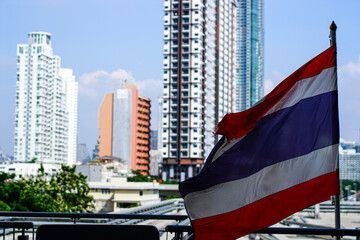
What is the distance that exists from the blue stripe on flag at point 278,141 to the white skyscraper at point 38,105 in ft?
444

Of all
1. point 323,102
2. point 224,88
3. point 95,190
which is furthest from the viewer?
point 224,88

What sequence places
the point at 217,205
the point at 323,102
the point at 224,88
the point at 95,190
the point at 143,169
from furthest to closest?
the point at 143,169 → the point at 224,88 → the point at 95,190 → the point at 323,102 → the point at 217,205

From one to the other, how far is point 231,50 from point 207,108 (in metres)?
20.1

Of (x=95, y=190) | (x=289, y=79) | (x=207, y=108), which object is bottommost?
(x=95, y=190)

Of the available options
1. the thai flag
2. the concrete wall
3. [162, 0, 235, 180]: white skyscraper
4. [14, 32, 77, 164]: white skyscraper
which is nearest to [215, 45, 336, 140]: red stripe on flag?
the thai flag

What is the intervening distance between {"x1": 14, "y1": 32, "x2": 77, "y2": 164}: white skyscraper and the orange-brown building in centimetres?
3202

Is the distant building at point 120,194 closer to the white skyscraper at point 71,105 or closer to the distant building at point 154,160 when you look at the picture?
the distant building at point 154,160

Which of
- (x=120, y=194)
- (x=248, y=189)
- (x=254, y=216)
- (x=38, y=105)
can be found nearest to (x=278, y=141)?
(x=248, y=189)

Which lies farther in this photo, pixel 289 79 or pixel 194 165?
→ pixel 194 165

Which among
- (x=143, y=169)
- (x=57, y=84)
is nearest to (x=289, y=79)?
(x=143, y=169)

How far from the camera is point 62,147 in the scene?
152125 mm

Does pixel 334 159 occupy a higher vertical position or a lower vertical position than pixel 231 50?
lower

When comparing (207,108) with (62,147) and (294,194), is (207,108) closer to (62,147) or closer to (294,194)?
(62,147)

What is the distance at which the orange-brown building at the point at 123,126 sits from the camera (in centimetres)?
10931
